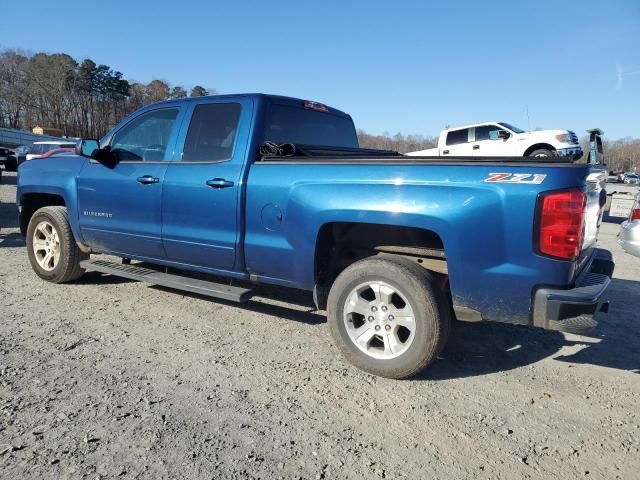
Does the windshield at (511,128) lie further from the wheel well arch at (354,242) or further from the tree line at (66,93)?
the tree line at (66,93)

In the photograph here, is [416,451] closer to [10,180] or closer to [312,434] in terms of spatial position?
[312,434]

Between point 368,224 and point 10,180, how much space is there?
21.4 meters

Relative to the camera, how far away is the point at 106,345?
3689 millimetres

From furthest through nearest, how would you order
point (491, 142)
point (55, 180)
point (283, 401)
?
point (491, 142) < point (55, 180) < point (283, 401)

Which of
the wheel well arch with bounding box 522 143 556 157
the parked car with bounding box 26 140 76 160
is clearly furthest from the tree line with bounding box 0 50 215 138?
the wheel well arch with bounding box 522 143 556 157

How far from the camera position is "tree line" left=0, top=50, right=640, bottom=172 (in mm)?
75562

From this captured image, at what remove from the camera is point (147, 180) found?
4.38m

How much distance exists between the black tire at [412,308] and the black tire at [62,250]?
10.9 feet

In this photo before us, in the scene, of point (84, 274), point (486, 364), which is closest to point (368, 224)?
point (486, 364)

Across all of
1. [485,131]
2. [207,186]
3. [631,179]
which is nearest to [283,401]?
[207,186]

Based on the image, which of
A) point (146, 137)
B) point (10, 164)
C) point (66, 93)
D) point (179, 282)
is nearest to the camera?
point (179, 282)

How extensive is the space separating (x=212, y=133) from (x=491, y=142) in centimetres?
1268

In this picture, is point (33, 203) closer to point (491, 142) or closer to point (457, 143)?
point (491, 142)

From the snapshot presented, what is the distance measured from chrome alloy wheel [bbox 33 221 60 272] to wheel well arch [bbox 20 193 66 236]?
335 millimetres
